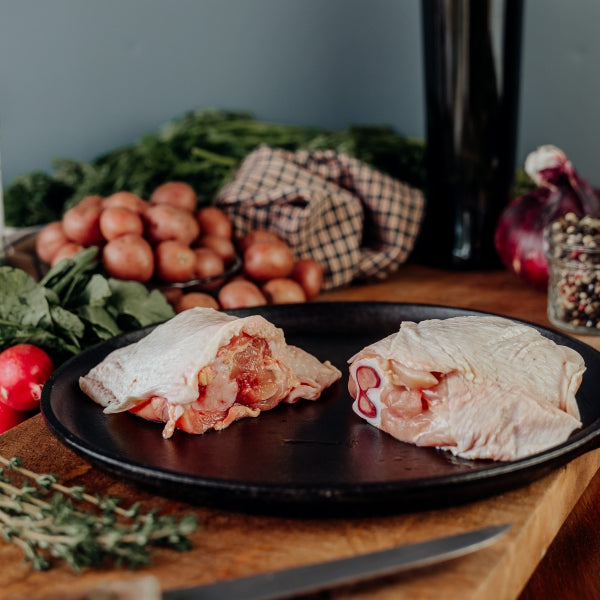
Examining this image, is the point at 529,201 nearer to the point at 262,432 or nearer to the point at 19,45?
the point at 262,432

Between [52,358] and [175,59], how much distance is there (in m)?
1.90

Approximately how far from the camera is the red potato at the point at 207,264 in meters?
2.36

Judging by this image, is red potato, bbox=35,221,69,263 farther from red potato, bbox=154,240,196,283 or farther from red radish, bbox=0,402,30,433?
red radish, bbox=0,402,30,433

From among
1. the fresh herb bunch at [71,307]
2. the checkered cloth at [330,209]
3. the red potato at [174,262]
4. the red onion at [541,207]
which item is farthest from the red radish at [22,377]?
the red onion at [541,207]

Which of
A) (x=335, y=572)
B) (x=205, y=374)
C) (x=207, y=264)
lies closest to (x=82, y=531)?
(x=335, y=572)

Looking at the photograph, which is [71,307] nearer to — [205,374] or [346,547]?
[205,374]

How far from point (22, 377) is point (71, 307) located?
0.30 m

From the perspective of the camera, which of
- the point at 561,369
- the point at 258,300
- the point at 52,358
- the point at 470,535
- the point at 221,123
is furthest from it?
the point at 221,123

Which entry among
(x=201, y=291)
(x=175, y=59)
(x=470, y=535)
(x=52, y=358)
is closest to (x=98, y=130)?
(x=175, y=59)

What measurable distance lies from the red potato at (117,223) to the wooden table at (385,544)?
0.79 m

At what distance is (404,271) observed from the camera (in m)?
2.99

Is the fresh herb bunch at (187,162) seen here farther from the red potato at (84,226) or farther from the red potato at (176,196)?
the red potato at (84,226)

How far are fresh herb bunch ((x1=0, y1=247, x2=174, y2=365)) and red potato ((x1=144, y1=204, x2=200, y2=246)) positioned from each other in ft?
0.78

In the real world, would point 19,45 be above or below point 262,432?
above
